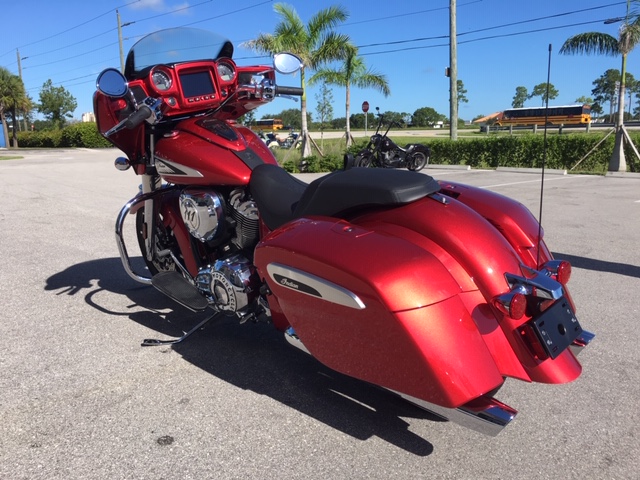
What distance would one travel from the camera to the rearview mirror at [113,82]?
10.7 ft

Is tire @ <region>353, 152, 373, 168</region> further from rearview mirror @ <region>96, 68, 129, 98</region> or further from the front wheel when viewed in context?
rearview mirror @ <region>96, 68, 129, 98</region>

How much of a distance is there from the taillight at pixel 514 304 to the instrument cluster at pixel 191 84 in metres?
2.34

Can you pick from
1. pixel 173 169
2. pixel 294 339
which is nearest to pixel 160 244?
pixel 173 169

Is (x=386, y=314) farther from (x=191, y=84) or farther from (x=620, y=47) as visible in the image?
(x=620, y=47)

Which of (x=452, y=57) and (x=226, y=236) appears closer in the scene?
(x=226, y=236)

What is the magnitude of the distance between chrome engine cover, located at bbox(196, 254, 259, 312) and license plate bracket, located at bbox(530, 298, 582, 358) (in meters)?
1.57

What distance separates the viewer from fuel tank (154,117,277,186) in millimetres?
3246

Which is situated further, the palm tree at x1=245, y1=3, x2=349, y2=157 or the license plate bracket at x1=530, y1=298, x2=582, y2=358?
the palm tree at x1=245, y1=3, x2=349, y2=157

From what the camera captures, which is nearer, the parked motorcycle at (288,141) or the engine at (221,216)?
the engine at (221,216)

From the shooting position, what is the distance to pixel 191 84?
357 cm

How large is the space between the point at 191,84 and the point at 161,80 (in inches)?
7.4

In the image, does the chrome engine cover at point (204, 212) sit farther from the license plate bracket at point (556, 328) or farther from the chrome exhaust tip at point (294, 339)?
the license plate bracket at point (556, 328)

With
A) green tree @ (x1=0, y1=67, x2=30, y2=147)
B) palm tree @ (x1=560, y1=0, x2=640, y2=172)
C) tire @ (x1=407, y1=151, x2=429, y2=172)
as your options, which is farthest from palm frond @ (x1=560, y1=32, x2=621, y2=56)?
green tree @ (x1=0, y1=67, x2=30, y2=147)

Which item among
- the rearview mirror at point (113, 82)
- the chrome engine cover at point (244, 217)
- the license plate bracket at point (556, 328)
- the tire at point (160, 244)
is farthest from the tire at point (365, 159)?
the license plate bracket at point (556, 328)
